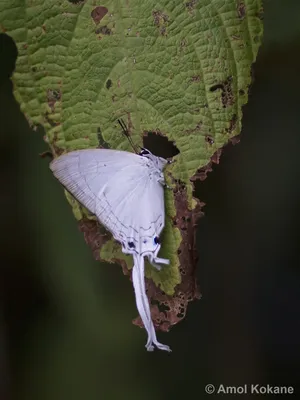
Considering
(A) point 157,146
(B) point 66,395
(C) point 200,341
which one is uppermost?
(A) point 157,146

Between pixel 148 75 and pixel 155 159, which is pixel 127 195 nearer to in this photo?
pixel 155 159

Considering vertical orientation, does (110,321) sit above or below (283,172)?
below

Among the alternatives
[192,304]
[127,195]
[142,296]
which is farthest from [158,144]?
[192,304]

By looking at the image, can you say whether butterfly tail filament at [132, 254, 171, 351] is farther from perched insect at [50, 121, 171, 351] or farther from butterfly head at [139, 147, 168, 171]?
butterfly head at [139, 147, 168, 171]

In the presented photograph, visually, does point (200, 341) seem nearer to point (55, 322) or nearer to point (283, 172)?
point (55, 322)

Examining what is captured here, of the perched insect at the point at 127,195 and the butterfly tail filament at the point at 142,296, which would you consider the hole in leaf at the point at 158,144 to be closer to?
the perched insect at the point at 127,195

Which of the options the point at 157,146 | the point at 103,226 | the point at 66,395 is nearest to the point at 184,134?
the point at 157,146
